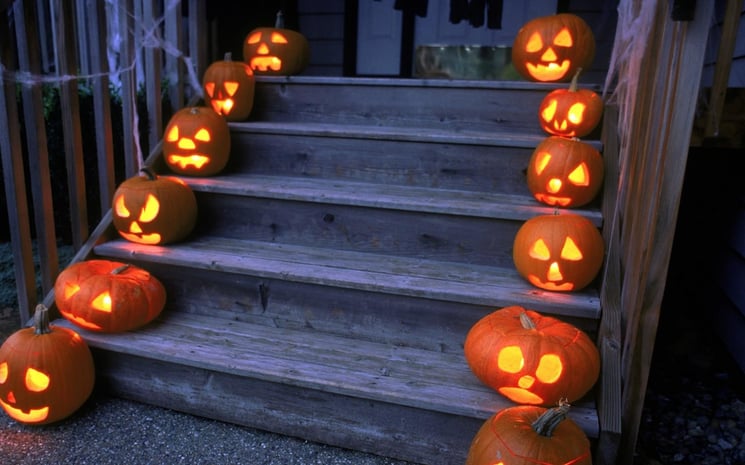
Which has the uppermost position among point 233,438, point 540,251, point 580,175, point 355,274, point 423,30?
point 423,30

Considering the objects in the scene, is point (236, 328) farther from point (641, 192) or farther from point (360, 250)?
point (641, 192)

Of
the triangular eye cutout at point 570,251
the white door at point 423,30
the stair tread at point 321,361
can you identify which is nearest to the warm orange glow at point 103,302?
the stair tread at point 321,361

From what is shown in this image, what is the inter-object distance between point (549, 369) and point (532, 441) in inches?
9.6

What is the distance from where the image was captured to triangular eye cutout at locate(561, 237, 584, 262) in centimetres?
175

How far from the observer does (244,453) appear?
170 cm

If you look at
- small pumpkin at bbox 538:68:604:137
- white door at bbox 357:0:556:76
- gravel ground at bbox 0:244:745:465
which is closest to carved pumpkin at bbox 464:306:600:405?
gravel ground at bbox 0:244:745:465

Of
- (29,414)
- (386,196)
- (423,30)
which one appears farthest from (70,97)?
(423,30)

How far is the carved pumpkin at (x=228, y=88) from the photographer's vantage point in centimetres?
256

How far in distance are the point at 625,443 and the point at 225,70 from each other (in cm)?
211

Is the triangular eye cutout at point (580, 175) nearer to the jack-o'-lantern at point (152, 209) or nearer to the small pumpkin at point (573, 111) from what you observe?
the small pumpkin at point (573, 111)

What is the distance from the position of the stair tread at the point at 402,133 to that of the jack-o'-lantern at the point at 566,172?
173 mm

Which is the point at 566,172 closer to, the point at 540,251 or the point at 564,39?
the point at 540,251

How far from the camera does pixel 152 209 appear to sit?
2.09 m

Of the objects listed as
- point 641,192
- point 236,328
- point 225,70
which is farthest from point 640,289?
point 225,70
